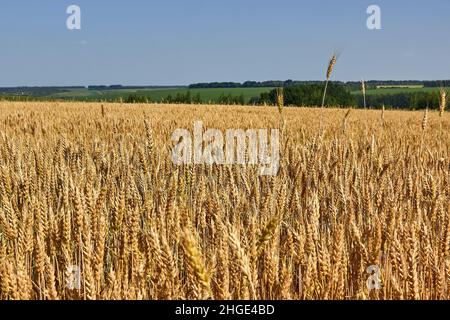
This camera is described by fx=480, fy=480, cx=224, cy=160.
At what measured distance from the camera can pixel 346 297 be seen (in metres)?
1.75

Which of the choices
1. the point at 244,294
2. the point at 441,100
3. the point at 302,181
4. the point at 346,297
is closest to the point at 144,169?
the point at 302,181

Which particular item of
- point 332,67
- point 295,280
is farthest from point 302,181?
point 295,280

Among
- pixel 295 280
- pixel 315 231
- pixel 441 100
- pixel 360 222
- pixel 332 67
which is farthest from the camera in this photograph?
pixel 441 100

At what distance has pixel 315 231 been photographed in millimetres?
1547

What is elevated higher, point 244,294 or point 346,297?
point 244,294

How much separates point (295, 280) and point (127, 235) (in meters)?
0.77

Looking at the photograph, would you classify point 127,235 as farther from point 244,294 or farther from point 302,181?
point 302,181

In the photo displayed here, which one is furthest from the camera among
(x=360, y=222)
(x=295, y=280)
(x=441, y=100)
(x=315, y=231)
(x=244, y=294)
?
(x=441, y=100)
